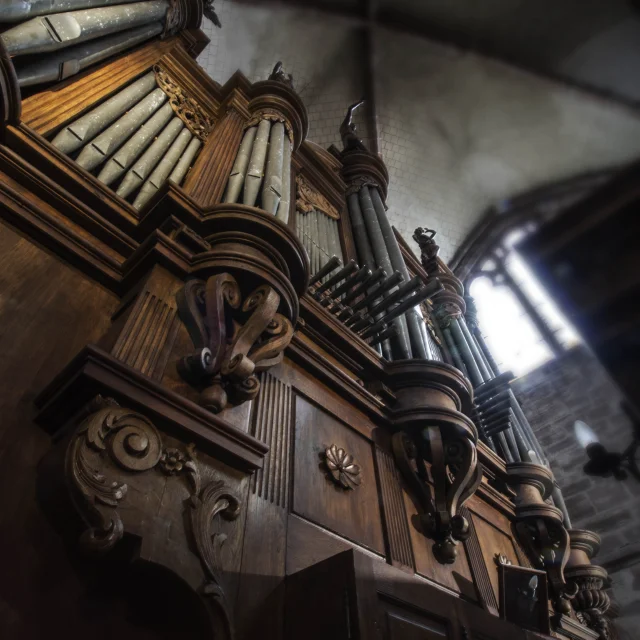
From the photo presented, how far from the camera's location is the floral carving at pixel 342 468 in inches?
76.2

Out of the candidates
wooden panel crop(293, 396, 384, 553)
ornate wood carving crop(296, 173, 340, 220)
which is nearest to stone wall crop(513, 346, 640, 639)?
ornate wood carving crop(296, 173, 340, 220)

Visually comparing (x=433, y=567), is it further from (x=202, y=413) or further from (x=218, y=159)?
(x=218, y=159)

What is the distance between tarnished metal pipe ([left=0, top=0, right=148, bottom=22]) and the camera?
2008 millimetres

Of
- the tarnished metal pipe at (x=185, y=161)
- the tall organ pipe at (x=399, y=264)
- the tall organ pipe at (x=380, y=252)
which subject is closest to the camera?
the tarnished metal pipe at (x=185, y=161)

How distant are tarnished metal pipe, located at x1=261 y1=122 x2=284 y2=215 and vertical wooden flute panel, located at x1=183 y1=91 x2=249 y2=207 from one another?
0.21 meters

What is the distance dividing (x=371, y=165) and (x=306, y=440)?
4741 mm

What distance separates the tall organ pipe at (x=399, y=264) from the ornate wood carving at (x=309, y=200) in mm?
476

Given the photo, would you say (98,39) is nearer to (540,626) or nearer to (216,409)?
(216,409)

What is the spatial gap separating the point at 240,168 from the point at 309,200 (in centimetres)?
177

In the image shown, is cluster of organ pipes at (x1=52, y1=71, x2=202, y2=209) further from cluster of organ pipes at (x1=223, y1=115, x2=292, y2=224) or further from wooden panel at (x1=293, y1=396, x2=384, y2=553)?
wooden panel at (x1=293, y1=396, x2=384, y2=553)

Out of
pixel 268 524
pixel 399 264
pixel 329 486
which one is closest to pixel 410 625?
pixel 268 524

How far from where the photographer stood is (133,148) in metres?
2.63

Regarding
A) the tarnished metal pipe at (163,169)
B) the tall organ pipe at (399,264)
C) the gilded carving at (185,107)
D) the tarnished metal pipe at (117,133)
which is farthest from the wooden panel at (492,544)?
the gilded carving at (185,107)

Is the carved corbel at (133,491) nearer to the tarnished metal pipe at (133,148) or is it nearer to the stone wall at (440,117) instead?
the tarnished metal pipe at (133,148)
